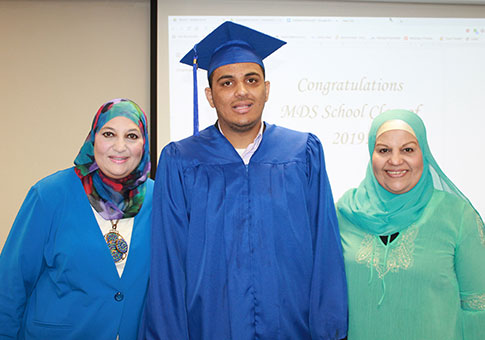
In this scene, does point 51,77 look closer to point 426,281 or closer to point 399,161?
point 399,161

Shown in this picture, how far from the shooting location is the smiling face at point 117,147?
66.8 inches

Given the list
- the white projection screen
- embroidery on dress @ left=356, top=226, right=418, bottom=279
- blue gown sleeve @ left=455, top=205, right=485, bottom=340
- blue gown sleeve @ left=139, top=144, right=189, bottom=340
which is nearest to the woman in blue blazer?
blue gown sleeve @ left=139, top=144, right=189, bottom=340

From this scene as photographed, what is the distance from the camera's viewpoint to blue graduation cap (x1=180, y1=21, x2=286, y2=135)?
5.62 feet

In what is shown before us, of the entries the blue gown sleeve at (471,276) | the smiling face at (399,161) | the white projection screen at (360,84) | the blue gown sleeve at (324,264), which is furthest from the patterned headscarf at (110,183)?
the white projection screen at (360,84)

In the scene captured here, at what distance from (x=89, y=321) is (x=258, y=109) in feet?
3.58

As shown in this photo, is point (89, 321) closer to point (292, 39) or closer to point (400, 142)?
point (400, 142)

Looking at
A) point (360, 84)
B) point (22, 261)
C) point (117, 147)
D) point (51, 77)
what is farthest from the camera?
point (51, 77)

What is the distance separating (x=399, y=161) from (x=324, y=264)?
534mm

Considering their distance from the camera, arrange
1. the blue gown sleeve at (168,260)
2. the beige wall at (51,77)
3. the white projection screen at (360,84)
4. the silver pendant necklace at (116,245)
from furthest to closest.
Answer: the beige wall at (51,77) < the white projection screen at (360,84) < the silver pendant necklace at (116,245) < the blue gown sleeve at (168,260)

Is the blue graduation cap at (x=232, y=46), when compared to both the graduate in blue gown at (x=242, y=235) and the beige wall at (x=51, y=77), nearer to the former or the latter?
the graduate in blue gown at (x=242, y=235)

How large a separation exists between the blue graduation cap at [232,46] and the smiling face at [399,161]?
2.10ft

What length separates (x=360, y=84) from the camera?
308cm

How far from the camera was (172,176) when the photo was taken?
5.49ft

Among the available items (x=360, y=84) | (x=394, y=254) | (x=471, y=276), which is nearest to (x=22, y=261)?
(x=394, y=254)
